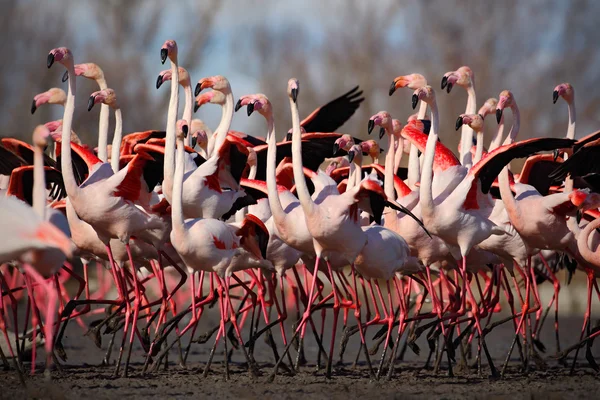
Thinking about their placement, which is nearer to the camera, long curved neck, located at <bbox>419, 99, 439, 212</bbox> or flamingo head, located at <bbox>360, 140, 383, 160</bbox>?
long curved neck, located at <bbox>419, 99, 439, 212</bbox>

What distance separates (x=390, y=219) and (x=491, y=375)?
4.75ft

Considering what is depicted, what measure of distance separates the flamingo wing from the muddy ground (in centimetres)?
292

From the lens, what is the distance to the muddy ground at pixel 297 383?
5.63 meters

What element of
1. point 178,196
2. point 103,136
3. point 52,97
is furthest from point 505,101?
point 52,97

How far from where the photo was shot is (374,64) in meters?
27.4

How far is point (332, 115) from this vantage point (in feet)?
34.0

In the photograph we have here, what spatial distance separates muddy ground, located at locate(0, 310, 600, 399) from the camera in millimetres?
5629

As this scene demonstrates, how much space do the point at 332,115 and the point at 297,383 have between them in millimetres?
4625

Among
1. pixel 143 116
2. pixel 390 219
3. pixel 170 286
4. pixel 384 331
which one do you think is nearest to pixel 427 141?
pixel 390 219

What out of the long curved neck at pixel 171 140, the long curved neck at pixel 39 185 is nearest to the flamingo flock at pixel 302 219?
the long curved neck at pixel 171 140

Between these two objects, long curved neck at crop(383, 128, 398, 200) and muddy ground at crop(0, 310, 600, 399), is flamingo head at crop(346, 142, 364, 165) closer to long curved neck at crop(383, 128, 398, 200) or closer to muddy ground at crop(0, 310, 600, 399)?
long curved neck at crop(383, 128, 398, 200)

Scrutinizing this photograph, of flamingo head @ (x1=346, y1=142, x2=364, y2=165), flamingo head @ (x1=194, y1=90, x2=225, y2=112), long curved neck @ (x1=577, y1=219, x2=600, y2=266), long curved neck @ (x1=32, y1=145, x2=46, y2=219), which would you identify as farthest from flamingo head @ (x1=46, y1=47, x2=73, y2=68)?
long curved neck @ (x1=577, y1=219, x2=600, y2=266)

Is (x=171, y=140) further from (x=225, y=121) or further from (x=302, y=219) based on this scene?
(x=302, y=219)

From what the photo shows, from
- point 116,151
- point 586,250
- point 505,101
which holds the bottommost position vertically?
point 586,250
